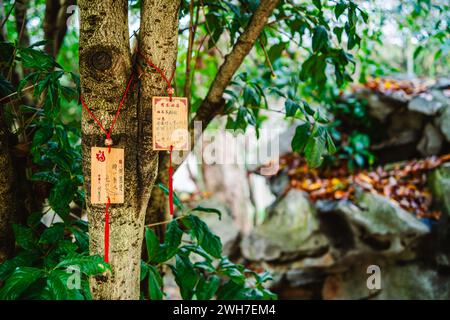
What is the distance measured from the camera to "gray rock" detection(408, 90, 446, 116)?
10.9ft

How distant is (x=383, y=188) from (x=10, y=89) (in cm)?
266

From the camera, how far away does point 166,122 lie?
3.40ft

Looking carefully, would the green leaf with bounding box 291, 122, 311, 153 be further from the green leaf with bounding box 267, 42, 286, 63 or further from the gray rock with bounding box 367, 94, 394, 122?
the gray rock with bounding box 367, 94, 394, 122

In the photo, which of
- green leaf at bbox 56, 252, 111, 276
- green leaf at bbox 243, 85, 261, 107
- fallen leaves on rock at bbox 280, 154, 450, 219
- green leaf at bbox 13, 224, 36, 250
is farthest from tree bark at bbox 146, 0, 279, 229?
→ fallen leaves on rock at bbox 280, 154, 450, 219

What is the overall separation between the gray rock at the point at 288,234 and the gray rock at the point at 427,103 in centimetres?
124

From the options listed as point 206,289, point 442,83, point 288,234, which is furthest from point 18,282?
point 442,83

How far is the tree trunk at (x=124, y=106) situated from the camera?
0.97 meters

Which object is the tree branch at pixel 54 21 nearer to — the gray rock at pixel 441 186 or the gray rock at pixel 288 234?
the gray rock at pixel 288 234

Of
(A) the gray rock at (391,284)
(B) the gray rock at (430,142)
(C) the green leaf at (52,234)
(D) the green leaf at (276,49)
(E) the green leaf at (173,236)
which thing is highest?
(D) the green leaf at (276,49)

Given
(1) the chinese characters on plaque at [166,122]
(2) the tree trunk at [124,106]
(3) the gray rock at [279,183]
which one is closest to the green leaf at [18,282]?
(2) the tree trunk at [124,106]

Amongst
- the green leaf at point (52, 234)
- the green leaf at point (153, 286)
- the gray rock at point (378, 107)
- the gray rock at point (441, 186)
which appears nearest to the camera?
the green leaf at point (52, 234)

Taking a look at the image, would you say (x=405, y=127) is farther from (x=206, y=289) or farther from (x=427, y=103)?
(x=206, y=289)

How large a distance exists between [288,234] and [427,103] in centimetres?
159
